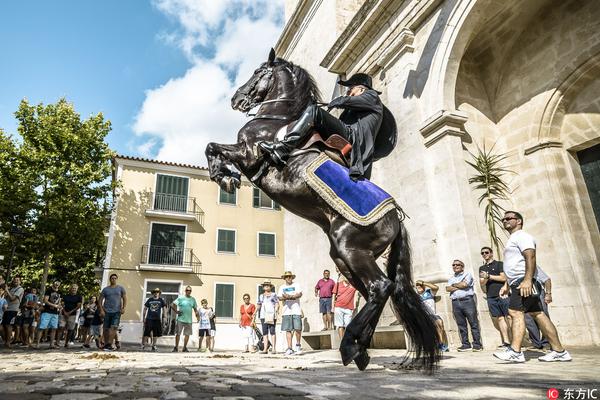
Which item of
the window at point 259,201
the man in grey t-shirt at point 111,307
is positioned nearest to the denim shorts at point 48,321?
the man in grey t-shirt at point 111,307

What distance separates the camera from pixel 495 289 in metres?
6.79

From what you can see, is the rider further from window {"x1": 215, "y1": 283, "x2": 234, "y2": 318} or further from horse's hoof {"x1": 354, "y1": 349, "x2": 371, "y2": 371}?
window {"x1": 215, "y1": 283, "x2": 234, "y2": 318}

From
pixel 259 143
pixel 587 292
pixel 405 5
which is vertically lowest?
pixel 587 292

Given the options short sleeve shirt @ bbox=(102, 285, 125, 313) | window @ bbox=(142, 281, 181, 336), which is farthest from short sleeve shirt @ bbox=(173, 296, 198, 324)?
window @ bbox=(142, 281, 181, 336)

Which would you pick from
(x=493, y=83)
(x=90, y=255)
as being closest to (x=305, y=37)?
(x=493, y=83)

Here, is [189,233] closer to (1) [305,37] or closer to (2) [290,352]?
(1) [305,37]

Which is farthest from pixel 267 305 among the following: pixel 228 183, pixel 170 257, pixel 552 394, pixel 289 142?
pixel 170 257

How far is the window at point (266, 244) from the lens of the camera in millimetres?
→ 26594

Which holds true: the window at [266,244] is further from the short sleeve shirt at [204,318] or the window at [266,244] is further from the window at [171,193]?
the short sleeve shirt at [204,318]

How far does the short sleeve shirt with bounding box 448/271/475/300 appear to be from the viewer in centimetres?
703

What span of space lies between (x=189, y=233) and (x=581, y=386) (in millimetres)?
24659

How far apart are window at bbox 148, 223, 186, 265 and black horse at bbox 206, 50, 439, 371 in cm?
2239

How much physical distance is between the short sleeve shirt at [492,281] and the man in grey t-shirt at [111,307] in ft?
30.1

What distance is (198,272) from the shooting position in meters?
24.4
